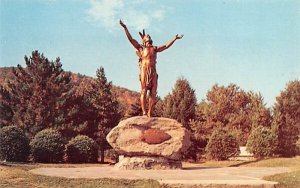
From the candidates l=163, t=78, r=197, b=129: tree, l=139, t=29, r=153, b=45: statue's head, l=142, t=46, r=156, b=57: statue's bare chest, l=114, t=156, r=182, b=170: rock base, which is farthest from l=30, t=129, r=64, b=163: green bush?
l=163, t=78, r=197, b=129: tree

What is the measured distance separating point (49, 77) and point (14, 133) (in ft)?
38.9

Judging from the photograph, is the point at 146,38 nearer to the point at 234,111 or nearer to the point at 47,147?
the point at 47,147

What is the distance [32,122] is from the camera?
28.3 metres

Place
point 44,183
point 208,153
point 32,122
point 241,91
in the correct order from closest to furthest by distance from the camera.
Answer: point 44,183 < point 208,153 < point 32,122 < point 241,91

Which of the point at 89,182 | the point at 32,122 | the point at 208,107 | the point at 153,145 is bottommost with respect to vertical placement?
the point at 89,182

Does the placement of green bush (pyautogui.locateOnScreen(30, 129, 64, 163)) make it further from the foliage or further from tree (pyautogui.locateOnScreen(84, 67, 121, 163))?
the foliage

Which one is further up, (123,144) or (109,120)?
(109,120)

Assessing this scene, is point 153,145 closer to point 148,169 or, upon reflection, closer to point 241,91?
point 148,169

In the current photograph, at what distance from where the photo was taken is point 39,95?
95.9 feet

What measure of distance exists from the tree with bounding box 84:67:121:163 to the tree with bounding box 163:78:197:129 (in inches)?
164

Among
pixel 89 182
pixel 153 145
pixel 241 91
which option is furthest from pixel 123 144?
pixel 241 91

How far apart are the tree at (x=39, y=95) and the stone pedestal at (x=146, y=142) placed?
47.1 feet

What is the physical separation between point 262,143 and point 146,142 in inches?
556

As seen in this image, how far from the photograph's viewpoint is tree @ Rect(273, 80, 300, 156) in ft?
116
